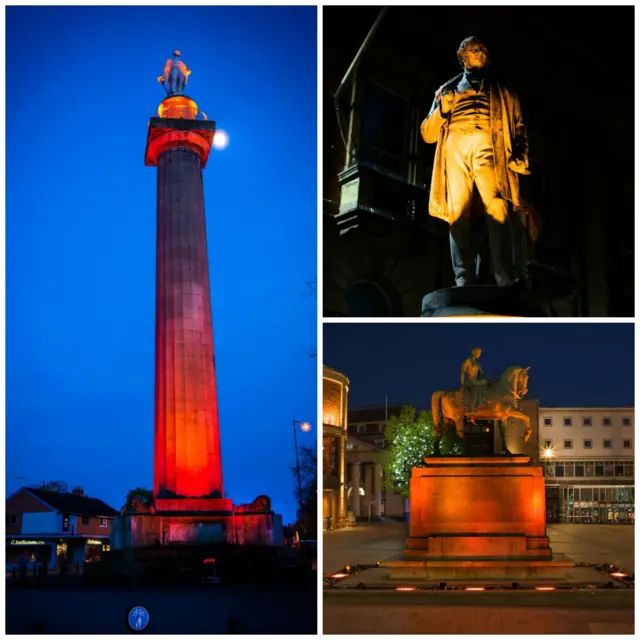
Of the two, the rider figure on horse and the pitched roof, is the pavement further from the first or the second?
the pitched roof

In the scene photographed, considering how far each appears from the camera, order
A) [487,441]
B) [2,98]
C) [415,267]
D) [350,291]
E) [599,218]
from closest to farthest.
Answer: [2,98] → [487,441] → [350,291] → [415,267] → [599,218]

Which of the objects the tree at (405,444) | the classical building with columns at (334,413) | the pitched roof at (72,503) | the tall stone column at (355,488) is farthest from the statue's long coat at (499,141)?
the tall stone column at (355,488)

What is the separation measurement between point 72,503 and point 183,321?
875cm

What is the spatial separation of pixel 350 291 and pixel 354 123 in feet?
9.24

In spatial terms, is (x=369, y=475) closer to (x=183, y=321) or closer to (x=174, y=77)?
(x=183, y=321)

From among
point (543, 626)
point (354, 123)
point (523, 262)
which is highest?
point (354, 123)

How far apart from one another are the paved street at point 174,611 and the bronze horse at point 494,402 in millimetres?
2869

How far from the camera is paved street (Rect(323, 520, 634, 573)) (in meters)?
13.1

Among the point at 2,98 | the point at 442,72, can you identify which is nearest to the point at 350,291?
the point at 442,72

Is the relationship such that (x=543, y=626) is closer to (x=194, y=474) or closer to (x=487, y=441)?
(x=487, y=441)

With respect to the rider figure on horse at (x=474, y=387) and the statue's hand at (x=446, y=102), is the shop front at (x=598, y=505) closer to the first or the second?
the rider figure on horse at (x=474, y=387)

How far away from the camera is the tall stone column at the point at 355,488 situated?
26359 mm

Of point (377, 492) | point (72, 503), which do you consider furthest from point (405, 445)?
point (72, 503)

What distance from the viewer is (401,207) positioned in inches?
561
